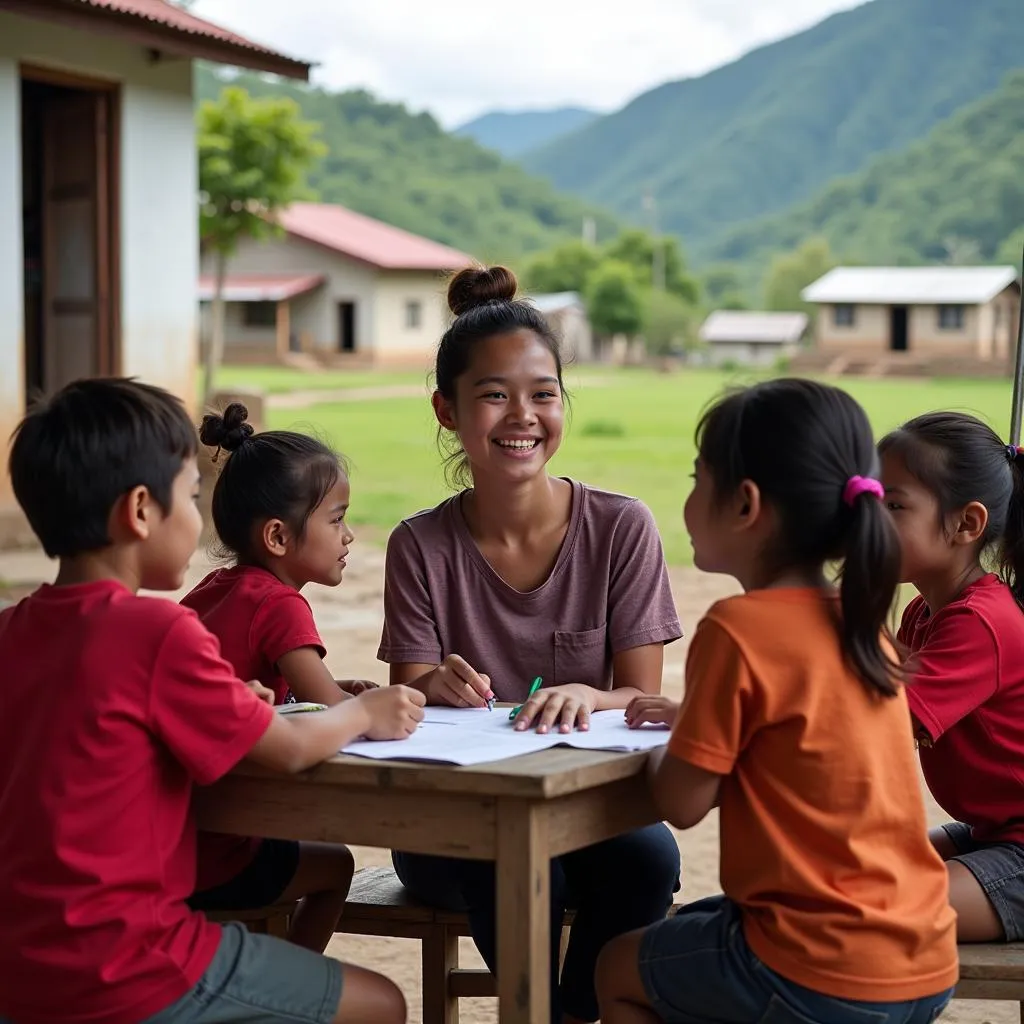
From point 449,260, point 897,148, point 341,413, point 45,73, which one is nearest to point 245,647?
point 45,73

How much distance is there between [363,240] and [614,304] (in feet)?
50.8

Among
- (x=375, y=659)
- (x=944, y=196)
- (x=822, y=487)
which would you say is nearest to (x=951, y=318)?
(x=944, y=196)

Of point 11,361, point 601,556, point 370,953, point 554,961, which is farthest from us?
point 11,361

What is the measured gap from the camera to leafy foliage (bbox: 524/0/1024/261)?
11919cm

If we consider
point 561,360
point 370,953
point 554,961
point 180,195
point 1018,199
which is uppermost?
point 1018,199

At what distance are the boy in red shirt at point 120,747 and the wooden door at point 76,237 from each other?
9.58 metres

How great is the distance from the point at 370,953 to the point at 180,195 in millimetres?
8664

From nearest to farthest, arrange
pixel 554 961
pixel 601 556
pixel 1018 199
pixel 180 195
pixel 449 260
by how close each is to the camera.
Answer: pixel 554 961
pixel 601 556
pixel 180 195
pixel 449 260
pixel 1018 199

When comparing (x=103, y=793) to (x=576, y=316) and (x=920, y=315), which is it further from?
(x=576, y=316)

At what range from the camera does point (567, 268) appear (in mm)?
70938

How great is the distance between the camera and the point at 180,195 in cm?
1193

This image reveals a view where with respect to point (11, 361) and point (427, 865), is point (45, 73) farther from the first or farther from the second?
point (427, 865)

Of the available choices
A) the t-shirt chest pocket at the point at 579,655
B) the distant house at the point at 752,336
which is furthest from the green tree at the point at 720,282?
the t-shirt chest pocket at the point at 579,655

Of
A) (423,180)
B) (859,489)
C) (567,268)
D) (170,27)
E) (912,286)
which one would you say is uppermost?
(423,180)
